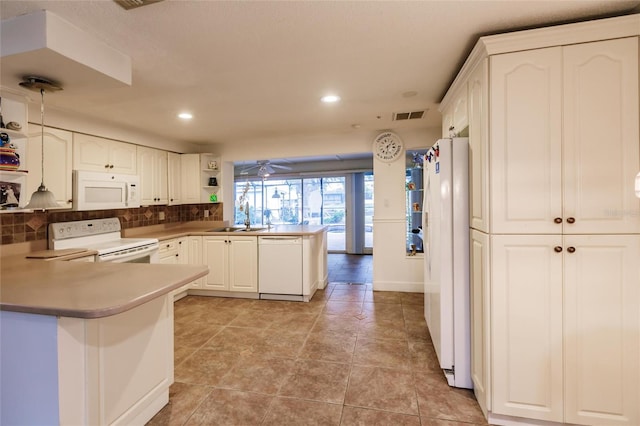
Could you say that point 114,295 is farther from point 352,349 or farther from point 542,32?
point 542,32

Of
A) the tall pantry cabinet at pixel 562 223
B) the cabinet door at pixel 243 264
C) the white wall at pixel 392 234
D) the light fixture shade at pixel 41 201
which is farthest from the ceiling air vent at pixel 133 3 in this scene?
the white wall at pixel 392 234

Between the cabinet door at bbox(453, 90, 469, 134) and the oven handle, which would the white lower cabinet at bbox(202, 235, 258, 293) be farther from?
the cabinet door at bbox(453, 90, 469, 134)

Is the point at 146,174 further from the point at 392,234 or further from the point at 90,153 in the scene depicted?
the point at 392,234

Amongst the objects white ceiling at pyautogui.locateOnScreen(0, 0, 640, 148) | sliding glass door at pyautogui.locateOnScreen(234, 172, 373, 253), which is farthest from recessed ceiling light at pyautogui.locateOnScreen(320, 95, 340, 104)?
sliding glass door at pyautogui.locateOnScreen(234, 172, 373, 253)

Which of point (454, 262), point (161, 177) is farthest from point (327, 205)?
point (454, 262)

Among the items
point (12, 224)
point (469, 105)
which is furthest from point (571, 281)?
point (12, 224)

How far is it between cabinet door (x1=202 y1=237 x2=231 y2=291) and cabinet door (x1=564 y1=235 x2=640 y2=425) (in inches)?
141

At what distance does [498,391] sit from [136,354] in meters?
2.05

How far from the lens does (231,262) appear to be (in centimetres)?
399

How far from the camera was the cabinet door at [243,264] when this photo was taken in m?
3.92

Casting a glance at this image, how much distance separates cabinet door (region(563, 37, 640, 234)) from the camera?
58.6 inches

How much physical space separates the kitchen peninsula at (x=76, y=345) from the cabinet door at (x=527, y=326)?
1.73 meters

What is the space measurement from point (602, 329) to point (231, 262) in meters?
3.65

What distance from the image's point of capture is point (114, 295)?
129 centimetres
